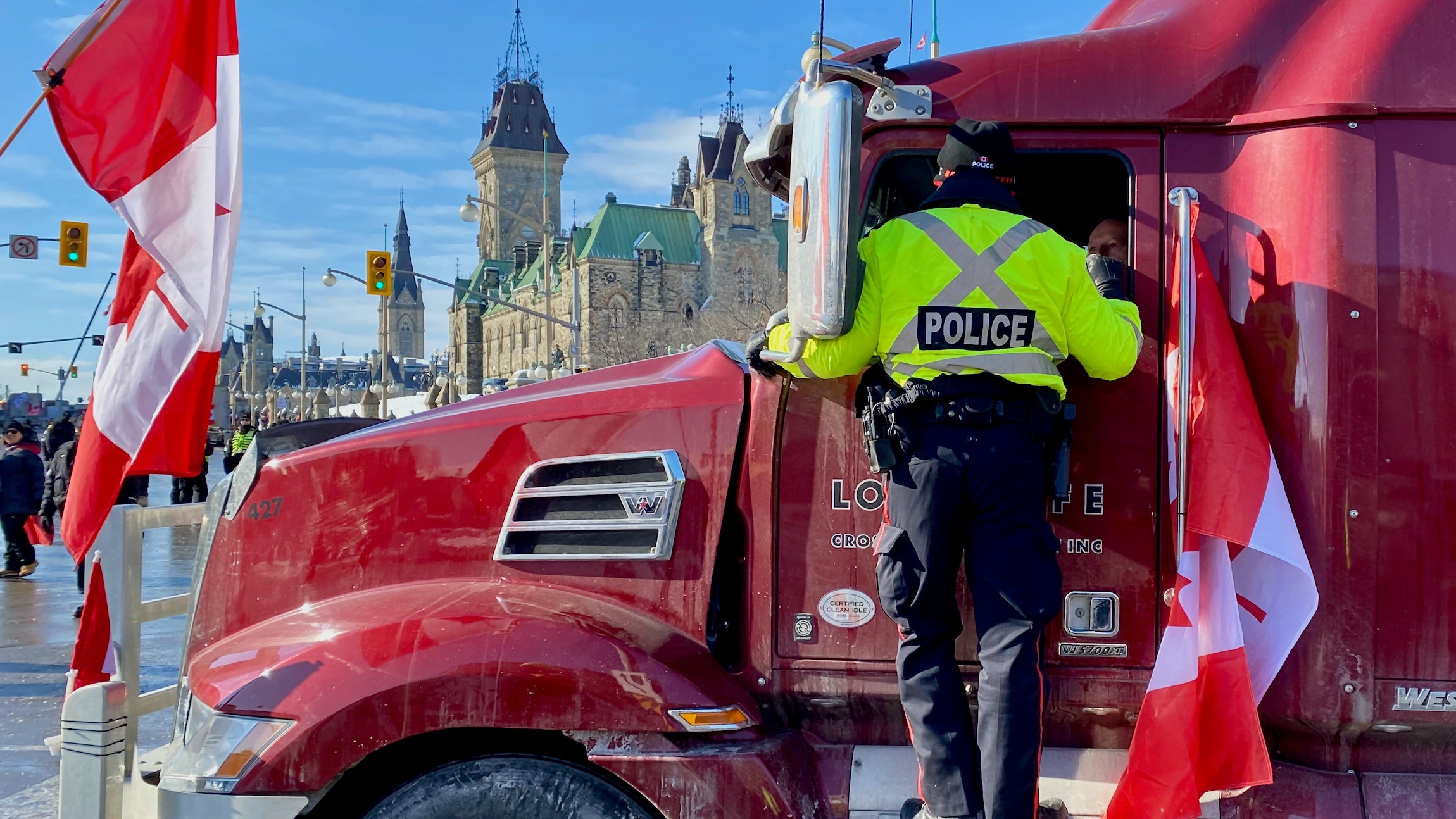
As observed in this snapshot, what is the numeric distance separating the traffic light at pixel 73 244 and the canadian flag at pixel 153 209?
20.5m

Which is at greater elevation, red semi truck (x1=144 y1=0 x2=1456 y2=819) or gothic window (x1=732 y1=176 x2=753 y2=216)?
gothic window (x1=732 y1=176 x2=753 y2=216)

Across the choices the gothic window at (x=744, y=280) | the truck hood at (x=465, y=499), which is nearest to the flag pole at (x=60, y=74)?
the truck hood at (x=465, y=499)

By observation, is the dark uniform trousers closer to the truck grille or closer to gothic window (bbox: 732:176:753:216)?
the truck grille

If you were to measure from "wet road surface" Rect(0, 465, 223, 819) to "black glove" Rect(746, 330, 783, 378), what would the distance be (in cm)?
417

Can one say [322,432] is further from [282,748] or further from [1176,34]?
[1176,34]

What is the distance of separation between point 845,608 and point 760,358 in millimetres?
704

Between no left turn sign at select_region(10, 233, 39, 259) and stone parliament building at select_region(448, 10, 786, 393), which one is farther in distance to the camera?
stone parliament building at select_region(448, 10, 786, 393)

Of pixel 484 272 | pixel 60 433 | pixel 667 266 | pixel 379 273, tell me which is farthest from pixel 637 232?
pixel 60 433

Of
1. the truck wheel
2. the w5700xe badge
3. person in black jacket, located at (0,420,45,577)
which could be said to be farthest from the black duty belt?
person in black jacket, located at (0,420,45,577)

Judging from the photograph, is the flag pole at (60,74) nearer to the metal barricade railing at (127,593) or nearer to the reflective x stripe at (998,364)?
the metal barricade railing at (127,593)

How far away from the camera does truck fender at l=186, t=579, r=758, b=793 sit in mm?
2793

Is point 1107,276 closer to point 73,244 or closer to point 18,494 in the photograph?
point 18,494

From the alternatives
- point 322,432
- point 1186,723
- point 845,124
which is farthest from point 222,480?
point 1186,723

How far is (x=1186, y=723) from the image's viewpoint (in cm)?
271
